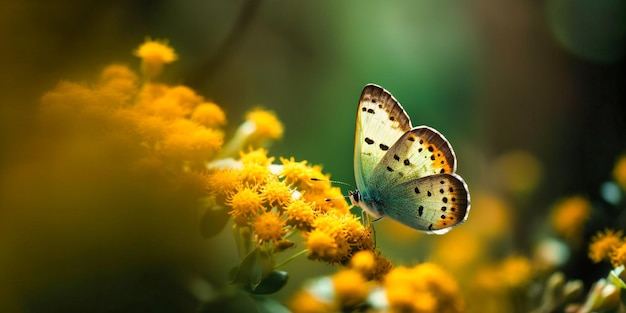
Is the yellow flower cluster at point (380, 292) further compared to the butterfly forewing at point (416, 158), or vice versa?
the butterfly forewing at point (416, 158)

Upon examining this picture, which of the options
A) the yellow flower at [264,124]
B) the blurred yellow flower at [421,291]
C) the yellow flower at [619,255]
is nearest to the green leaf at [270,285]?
the blurred yellow flower at [421,291]

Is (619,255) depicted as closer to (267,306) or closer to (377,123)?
(377,123)

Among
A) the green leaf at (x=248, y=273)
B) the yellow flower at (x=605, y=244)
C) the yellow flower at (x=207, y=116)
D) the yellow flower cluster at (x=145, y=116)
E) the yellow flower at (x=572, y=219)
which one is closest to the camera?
the yellow flower cluster at (x=145, y=116)

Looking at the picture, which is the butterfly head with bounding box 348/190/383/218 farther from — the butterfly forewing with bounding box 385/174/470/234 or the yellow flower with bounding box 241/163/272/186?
the yellow flower with bounding box 241/163/272/186

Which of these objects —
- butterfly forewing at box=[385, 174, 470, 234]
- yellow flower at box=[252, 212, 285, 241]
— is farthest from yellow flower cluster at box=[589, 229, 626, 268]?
yellow flower at box=[252, 212, 285, 241]

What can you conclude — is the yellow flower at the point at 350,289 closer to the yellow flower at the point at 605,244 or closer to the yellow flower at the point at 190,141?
the yellow flower at the point at 190,141

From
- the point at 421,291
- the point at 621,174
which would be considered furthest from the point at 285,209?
the point at 621,174
